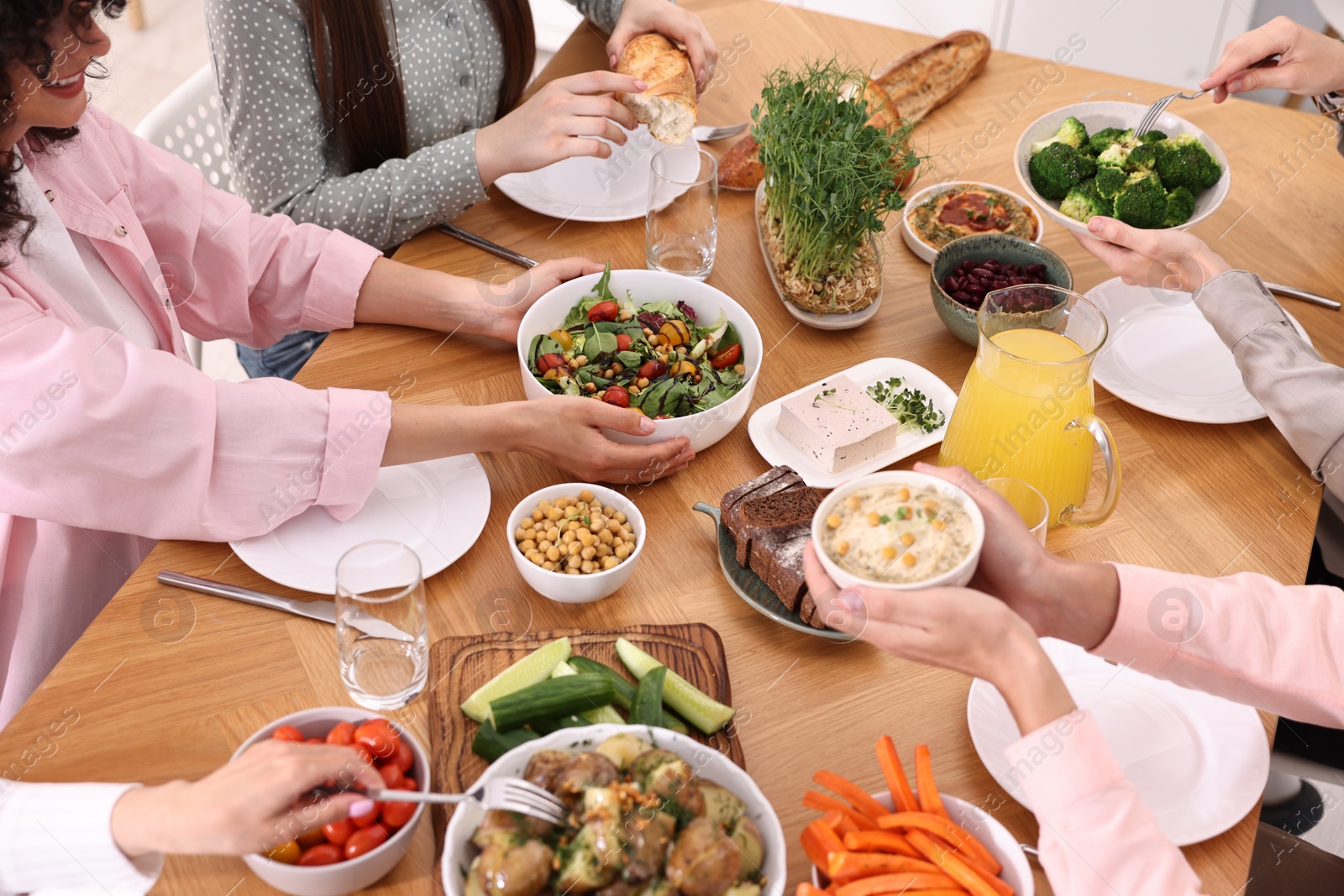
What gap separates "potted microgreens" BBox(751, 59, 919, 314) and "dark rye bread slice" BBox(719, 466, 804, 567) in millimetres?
428

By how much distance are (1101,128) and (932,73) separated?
43 centimetres

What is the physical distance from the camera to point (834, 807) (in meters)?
1.05

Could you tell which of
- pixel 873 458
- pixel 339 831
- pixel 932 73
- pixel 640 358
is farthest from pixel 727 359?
pixel 932 73

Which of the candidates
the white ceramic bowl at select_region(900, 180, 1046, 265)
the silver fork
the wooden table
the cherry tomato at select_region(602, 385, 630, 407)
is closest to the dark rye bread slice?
the wooden table

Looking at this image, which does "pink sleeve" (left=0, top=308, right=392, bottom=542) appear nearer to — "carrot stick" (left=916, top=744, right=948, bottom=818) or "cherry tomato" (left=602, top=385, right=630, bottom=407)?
"cherry tomato" (left=602, top=385, right=630, bottom=407)

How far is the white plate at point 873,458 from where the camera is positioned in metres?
1.50

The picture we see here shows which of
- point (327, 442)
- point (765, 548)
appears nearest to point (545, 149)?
point (327, 442)

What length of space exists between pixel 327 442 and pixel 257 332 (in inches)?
21.9

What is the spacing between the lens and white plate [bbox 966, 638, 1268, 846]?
1.12 m

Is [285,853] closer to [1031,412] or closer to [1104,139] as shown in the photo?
[1031,412]

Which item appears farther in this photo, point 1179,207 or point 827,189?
point 1179,207

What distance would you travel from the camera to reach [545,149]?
1.85m

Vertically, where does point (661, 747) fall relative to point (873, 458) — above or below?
above

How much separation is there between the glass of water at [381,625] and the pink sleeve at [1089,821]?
0.65 m
